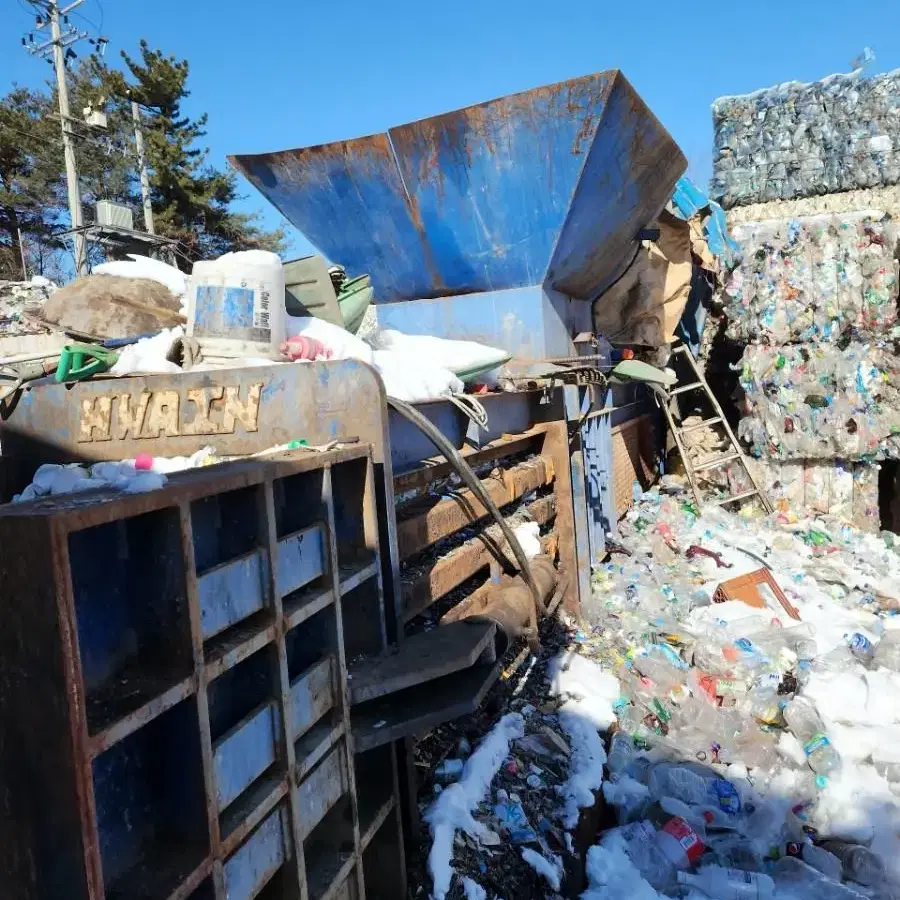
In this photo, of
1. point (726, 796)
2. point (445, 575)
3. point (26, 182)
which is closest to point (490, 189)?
point (445, 575)

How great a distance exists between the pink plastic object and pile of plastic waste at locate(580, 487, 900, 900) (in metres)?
2.30

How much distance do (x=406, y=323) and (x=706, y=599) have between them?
3.18 meters

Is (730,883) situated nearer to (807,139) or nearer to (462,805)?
(462,805)

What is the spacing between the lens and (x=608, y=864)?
9.23 ft

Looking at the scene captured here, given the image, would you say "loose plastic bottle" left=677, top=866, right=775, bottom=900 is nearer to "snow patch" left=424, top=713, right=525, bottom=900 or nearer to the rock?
"snow patch" left=424, top=713, right=525, bottom=900

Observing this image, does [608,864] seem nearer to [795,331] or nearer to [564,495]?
[564,495]

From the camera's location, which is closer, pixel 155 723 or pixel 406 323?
pixel 155 723

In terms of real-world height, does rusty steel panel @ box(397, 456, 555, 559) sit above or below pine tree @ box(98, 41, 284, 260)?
below

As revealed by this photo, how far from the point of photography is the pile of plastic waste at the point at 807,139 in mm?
8211

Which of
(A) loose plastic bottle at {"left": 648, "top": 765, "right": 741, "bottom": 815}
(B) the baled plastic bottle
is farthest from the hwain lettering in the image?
(B) the baled plastic bottle

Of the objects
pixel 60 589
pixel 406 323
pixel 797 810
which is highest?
pixel 406 323

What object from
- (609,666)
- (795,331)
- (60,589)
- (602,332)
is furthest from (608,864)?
(795,331)

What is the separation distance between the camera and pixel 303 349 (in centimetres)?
270

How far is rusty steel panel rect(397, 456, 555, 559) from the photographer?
8.61 feet
